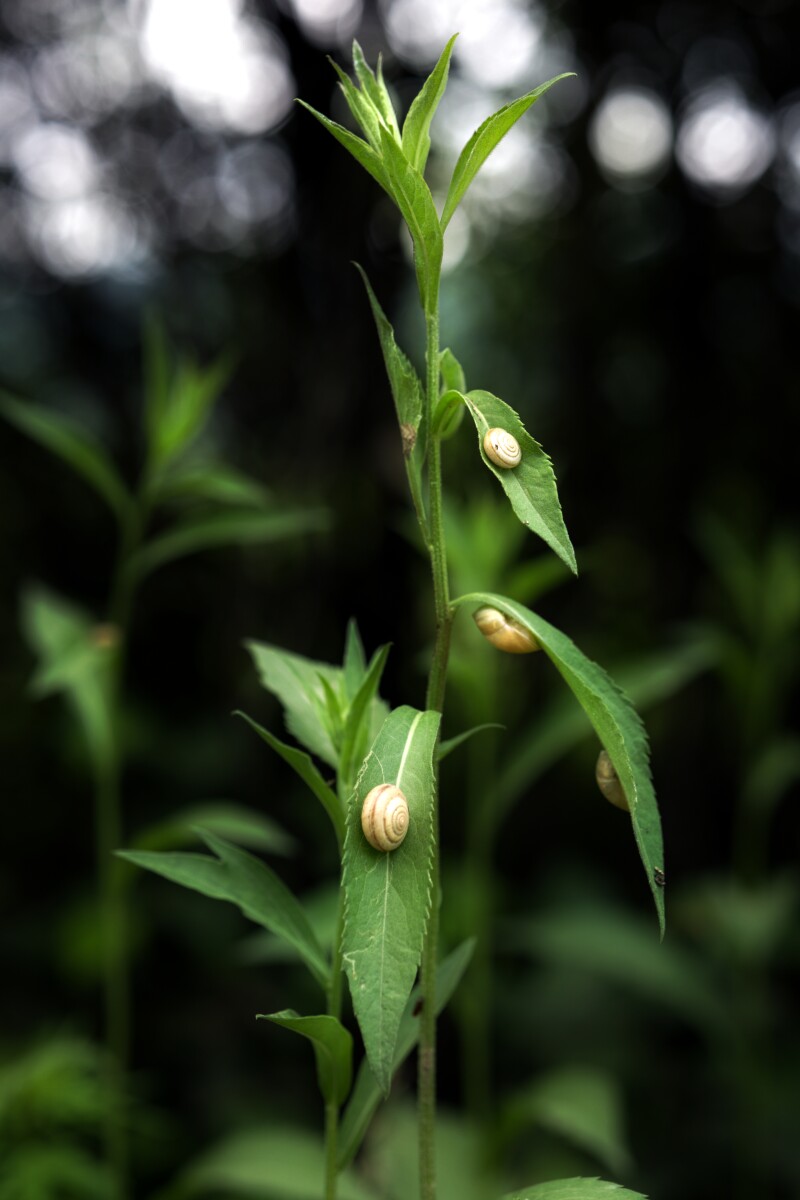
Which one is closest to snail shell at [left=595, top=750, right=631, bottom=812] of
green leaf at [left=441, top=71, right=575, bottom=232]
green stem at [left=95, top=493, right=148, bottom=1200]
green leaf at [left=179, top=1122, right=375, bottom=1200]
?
green leaf at [left=441, top=71, right=575, bottom=232]

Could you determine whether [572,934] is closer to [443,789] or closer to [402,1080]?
[402,1080]

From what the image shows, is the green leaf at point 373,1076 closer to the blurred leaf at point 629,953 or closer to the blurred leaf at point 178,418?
the blurred leaf at point 178,418

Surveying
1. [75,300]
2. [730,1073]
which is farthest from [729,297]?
[730,1073]

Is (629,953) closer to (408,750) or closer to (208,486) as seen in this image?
(208,486)

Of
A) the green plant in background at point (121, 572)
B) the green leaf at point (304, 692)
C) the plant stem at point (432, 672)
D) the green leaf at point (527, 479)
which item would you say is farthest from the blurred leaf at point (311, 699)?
the green plant in background at point (121, 572)

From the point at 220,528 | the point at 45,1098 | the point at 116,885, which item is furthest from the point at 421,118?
the point at 45,1098
